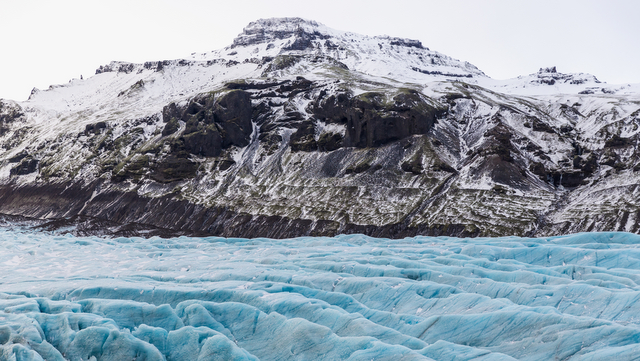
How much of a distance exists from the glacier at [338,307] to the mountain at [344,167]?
6660cm

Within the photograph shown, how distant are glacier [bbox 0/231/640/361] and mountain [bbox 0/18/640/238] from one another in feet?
218

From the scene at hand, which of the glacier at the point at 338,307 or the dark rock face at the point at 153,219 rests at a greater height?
the glacier at the point at 338,307

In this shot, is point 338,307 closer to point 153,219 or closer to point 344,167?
point 344,167

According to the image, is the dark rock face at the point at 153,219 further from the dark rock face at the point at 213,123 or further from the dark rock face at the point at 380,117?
the dark rock face at the point at 380,117

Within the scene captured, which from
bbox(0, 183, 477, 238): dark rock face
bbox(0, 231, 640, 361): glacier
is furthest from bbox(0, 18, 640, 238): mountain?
bbox(0, 231, 640, 361): glacier

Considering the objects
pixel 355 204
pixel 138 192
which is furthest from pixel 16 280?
pixel 138 192

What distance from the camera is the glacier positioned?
16062mm

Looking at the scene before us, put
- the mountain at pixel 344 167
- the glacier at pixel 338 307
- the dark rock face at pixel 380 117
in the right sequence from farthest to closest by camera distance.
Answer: the dark rock face at pixel 380 117 < the mountain at pixel 344 167 < the glacier at pixel 338 307

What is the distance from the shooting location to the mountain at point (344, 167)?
324ft

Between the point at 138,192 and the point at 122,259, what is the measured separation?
10641cm

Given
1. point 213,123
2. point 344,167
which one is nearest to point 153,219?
point 213,123

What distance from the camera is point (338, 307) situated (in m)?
20.5

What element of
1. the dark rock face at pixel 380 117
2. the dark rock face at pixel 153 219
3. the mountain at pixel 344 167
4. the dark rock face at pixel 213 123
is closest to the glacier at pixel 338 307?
the dark rock face at pixel 153 219

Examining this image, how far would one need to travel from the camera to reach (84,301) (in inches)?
775
